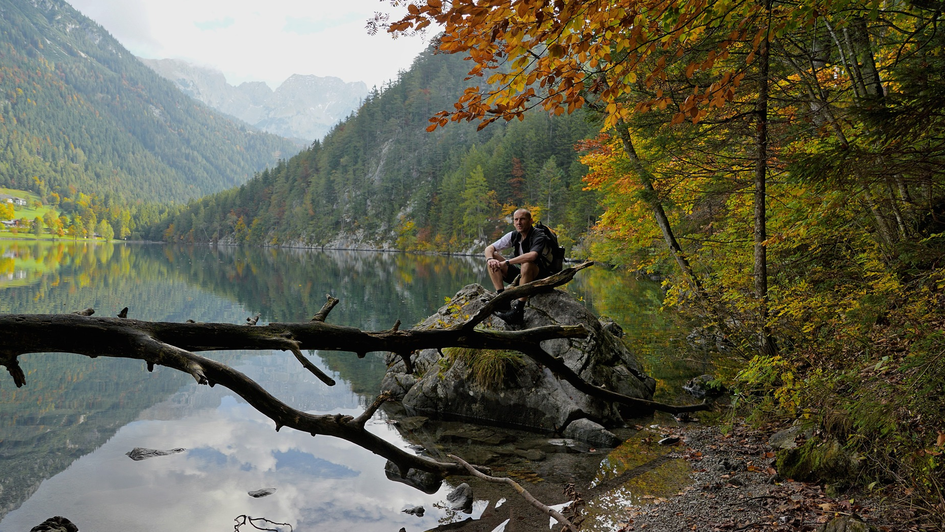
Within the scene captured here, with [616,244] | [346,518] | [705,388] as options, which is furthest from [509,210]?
[346,518]

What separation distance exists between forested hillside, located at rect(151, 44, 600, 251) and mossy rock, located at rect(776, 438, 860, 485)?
48.8 meters

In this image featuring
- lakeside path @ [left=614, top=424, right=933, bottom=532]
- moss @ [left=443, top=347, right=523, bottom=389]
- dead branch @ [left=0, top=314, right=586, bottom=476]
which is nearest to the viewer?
dead branch @ [left=0, top=314, right=586, bottom=476]

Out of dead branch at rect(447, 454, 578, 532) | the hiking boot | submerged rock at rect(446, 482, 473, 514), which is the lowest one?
submerged rock at rect(446, 482, 473, 514)

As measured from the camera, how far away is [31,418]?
33.2 feet

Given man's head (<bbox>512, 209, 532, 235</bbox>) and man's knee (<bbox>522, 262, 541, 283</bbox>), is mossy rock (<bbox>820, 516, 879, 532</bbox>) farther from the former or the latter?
man's head (<bbox>512, 209, 532, 235</bbox>)

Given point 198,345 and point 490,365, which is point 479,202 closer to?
point 490,365

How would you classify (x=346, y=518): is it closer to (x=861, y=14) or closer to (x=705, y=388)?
(x=705, y=388)

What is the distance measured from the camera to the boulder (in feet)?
29.1

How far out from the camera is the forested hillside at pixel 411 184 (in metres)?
69.7

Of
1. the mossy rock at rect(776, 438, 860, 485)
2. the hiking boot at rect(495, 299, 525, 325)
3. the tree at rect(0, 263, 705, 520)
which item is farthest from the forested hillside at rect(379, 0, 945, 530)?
the hiking boot at rect(495, 299, 525, 325)

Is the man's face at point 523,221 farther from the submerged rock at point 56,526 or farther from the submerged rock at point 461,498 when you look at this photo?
the submerged rock at point 56,526

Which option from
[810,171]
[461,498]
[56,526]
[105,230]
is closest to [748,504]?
[461,498]

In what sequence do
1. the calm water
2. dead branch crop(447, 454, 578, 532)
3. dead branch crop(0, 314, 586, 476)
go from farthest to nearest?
the calm water, dead branch crop(447, 454, 578, 532), dead branch crop(0, 314, 586, 476)

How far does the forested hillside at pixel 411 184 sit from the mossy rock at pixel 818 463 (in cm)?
4876
